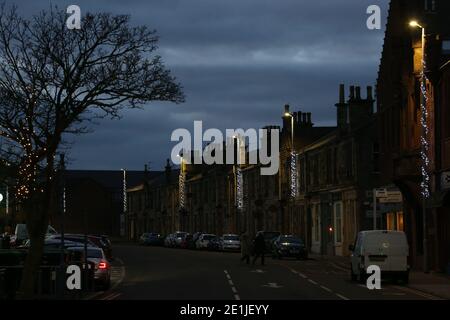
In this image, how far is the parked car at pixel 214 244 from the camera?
79312mm

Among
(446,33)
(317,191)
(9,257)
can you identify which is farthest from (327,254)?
(9,257)

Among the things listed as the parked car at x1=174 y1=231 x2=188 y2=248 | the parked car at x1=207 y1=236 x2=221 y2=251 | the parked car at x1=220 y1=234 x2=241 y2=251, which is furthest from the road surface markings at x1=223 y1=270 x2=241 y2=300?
the parked car at x1=174 y1=231 x2=188 y2=248

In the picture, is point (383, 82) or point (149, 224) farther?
point (149, 224)

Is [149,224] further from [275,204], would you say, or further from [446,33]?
[446,33]

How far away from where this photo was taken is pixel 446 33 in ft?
156

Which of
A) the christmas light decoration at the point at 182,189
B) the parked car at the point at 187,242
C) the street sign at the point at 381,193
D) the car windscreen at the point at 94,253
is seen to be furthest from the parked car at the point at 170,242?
the car windscreen at the point at 94,253

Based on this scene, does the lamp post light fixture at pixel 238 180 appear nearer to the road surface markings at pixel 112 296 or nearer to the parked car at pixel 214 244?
the parked car at pixel 214 244

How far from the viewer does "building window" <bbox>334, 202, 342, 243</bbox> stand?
6644cm

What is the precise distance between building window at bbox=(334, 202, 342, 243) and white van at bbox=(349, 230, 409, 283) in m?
30.6

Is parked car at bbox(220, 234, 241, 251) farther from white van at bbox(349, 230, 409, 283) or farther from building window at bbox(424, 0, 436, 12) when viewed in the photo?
white van at bbox(349, 230, 409, 283)

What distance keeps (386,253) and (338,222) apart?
32332mm

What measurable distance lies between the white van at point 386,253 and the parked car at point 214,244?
43883 mm
